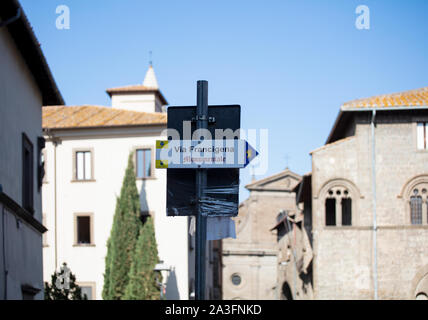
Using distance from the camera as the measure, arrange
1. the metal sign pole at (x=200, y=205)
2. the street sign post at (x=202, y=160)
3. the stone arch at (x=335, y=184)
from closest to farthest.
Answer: the metal sign pole at (x=200, y=205) < the street sign post at (x=202, y=160) < the stone arch at (x=335, y=184)

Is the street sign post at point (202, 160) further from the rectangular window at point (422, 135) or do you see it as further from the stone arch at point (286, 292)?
the stone arch at point (286, 292)

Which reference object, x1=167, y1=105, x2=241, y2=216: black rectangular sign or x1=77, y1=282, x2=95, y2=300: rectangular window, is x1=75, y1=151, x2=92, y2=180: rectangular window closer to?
x1=77, y1=282, x2=95, y2=300: rectangular window

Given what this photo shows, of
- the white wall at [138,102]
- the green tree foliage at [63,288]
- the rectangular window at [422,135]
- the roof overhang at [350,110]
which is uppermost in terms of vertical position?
the white wall at [138,102]

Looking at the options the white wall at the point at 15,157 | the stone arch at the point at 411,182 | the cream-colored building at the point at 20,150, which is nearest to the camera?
the cream-colored building at the point at 20,150

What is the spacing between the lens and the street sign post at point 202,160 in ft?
21.5

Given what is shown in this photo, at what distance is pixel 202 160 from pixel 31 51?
27.9 feet

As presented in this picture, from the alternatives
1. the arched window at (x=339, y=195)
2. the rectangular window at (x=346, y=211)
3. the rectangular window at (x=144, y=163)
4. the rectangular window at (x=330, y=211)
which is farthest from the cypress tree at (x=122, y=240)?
the rectangular window at (x=346, y=211)

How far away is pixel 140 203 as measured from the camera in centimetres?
3416

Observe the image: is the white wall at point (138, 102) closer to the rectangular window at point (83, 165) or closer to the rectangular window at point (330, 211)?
the rectangular window at point (83, 165)

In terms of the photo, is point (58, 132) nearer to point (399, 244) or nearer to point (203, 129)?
point (399, 244)

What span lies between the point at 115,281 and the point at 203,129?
2628 centimetres

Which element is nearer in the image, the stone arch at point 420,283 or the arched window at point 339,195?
the stone arch at point 420,283

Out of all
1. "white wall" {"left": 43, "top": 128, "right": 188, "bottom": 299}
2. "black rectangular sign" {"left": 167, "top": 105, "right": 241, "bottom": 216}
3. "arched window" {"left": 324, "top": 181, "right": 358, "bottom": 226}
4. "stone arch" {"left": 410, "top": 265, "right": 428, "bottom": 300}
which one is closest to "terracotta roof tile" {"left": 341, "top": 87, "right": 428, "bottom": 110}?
"arched window" {"left": 324, "top": 181, "right": 358, "bottom": 226}

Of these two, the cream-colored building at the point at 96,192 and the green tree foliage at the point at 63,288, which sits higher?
the cream-colored building at the point at 96,192
